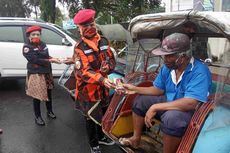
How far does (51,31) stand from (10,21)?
102 centimetres

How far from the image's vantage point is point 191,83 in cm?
319

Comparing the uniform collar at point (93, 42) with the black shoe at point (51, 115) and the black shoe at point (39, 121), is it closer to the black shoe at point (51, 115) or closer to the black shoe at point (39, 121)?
the black shoe at point (39, 121)

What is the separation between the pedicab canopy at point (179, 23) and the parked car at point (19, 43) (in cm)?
440

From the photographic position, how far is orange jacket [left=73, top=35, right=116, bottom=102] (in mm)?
4070

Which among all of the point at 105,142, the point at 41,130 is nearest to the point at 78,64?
the point at 105,142

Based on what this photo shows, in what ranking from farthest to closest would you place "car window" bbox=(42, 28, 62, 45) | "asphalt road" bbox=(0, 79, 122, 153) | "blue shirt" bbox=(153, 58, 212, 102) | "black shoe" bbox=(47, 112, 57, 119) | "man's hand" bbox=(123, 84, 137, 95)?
"car window" bbox=(42, 28, 62, 45)
"black shoe" bbox=(47, 112, 57, 119)
"asphalt road" bbox=(0, 79, 122, 153)
"man's hand" bbox=(123, 84, 137, 95)
"blue shirt" bbox=(153, 58, 212, 102)

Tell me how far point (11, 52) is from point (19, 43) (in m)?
0.30

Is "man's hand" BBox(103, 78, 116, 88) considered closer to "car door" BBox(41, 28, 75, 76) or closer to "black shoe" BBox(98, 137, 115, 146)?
"black shoe" BBox(98, 137, 115, 146)

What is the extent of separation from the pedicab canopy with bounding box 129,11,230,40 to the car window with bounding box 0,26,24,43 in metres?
4.81

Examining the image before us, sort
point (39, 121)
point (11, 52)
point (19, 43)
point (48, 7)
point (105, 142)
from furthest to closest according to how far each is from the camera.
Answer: point (48, 7), point (19, 43), point (11, 52), point (39, 121), point (105, 142)

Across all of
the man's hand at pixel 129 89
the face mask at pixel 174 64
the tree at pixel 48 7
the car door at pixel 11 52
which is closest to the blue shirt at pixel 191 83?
the face mask at pixel 174 64

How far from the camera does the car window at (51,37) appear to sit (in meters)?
8.33

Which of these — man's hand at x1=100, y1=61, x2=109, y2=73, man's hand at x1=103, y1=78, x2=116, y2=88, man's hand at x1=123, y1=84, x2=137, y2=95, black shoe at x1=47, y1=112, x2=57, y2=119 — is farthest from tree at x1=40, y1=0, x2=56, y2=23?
man's hand at x1=123, y1=84, x2=137, y2=95

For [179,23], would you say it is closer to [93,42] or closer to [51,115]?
[93,42]
